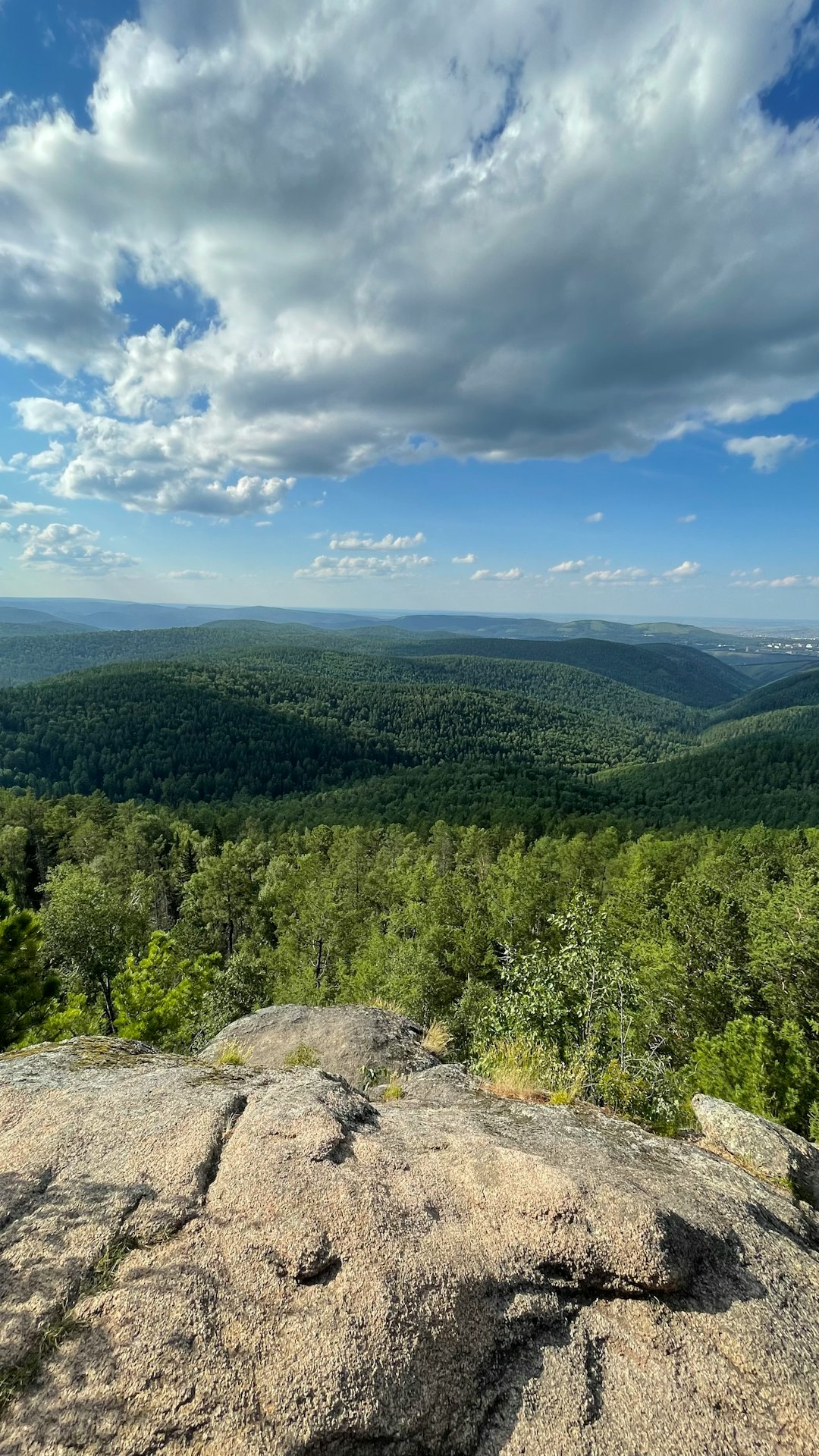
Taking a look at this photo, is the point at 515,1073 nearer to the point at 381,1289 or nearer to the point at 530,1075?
the point at 530,1075

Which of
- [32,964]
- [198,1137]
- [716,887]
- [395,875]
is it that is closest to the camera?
[198,1137]

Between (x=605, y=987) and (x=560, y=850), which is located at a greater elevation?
(x=605, y=987)

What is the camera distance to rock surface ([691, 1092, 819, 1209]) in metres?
8.55

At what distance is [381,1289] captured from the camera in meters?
5.80

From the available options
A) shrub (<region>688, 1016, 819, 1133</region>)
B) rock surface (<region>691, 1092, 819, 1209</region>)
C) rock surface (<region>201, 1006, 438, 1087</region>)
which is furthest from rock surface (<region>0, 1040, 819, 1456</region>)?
shrub (<region>688, 1016, 819, 1133</region>)

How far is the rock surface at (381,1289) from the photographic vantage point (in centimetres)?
500

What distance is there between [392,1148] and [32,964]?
23668 mm

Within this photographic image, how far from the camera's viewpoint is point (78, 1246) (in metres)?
6.17

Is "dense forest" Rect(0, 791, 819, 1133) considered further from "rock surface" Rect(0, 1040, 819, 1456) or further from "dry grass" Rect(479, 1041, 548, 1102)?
"rock surface" Rect(0, 1040, 819, 1456)

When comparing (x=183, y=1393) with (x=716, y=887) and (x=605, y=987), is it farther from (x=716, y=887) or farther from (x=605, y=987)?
(x=716, y=887)

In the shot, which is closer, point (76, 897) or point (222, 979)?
point (76, 897)

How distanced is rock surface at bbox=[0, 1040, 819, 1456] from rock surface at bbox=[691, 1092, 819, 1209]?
2.16 ft

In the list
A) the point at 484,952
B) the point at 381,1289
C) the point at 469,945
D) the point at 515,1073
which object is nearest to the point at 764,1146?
the point at 515,1073

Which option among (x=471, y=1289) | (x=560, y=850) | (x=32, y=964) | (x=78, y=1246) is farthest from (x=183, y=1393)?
Result: (x=560, y=850)
